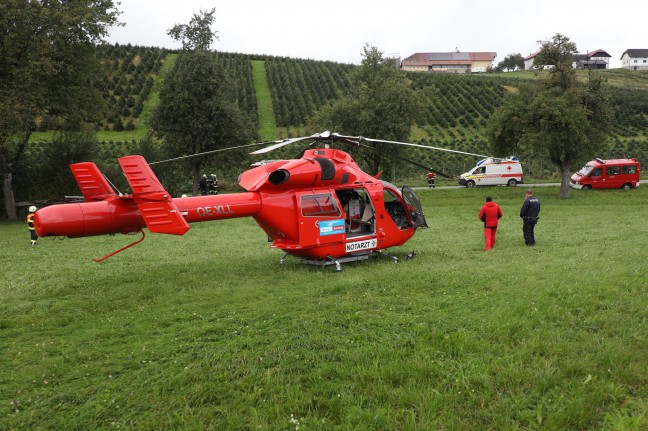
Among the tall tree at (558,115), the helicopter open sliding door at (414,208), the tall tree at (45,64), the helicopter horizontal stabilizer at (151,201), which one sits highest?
the tall tree at (45,64)

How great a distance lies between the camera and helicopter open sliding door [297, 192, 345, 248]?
11375mm

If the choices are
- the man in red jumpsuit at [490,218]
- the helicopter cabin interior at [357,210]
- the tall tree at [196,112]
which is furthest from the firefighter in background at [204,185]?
the man in red jumpsuit at [490,218]

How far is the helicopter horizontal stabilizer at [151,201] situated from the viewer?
895cm

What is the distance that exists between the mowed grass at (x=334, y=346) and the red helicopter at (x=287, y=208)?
35.6 inches

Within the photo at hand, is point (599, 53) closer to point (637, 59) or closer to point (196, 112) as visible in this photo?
point (637, 59)

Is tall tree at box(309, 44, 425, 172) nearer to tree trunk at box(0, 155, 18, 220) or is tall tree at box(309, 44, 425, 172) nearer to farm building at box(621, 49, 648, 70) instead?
tree trunk at box(0, 155, 18, 220)

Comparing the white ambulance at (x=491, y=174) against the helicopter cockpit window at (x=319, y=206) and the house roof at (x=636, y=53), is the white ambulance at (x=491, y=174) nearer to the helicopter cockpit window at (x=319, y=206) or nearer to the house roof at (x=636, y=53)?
the helicopter cockpit window at (x=319, y=206)

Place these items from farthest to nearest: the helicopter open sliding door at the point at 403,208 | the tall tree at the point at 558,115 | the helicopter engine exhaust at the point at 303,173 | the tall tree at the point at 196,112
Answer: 1. the tall tree at the point at 196,112
2. the tall tree at the point at 558,115
3. the helicopter open sliding door at the point at 403,208
4. the helicopter engine exhaust at the point at 303,173

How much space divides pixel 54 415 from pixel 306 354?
291 centimetres

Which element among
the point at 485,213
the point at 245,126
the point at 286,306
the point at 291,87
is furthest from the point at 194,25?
the point at 286,306

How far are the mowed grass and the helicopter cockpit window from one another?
1403mm

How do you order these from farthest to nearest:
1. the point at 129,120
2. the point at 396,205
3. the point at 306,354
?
the point at 129,120 < the point at 396,205 < the point at 306,354

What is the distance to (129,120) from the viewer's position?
51656mm

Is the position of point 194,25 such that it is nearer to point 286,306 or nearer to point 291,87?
point 291,87
